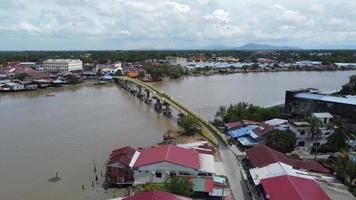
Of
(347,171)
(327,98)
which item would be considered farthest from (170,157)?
(327,98)

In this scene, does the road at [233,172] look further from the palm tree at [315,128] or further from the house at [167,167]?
the palm tree at [315,128]

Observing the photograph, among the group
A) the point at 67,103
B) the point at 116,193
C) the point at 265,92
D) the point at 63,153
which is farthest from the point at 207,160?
the point at 265,92

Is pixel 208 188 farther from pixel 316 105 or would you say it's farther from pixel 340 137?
pixel 316 105

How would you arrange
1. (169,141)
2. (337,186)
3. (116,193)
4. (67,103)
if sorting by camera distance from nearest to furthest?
(337,186) → (116,193) → (169,141) → (67,103)

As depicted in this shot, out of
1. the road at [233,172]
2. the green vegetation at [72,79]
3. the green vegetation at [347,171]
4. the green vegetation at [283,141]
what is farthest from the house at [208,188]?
the green vegetation at [72,79]

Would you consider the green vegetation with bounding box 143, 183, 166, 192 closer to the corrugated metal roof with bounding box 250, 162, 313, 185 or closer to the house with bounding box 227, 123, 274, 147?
the corrugated metal roof with bounding box 250, 162, 313, 185

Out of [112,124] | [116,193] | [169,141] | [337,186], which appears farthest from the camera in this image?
[112,124]

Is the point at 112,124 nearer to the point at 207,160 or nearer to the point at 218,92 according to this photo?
the point at 207,160

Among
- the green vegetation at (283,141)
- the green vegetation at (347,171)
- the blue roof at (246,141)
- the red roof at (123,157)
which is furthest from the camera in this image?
the blue roof at (246,141)
